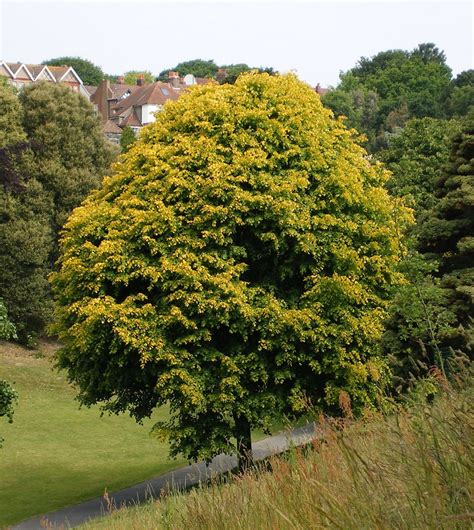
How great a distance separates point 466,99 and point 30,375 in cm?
5026

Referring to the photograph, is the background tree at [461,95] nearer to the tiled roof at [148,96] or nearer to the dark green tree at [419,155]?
the dark green tree at [419,155]

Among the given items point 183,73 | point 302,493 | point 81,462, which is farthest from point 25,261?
point 183,73

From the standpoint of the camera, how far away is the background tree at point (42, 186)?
4750cm

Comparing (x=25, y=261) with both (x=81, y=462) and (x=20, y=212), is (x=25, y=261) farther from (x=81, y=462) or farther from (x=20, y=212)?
(x=81, y=462)

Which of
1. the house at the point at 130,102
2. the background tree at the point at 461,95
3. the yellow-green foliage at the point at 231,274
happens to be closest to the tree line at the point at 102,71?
the house at the point at 130,102

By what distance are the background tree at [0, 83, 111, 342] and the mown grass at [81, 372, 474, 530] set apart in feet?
134

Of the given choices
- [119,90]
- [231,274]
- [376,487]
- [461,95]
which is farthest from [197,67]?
[376,487]

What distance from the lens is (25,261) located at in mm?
47594

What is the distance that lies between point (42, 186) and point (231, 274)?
29.2 m

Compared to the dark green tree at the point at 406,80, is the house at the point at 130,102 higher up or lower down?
higher up

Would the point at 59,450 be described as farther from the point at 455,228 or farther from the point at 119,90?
the point at 119,90

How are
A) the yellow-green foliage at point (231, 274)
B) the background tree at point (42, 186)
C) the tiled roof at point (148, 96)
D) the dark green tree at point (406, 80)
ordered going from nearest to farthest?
the yellow-green foliage at point (231, 274) → the background tree at point (42, 186) → the dark green tree at point (406, 80) → the tiled roof at point (148, 96)

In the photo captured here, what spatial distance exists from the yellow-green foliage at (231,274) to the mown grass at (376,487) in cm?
1522

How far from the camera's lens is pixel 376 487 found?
16.6ft
